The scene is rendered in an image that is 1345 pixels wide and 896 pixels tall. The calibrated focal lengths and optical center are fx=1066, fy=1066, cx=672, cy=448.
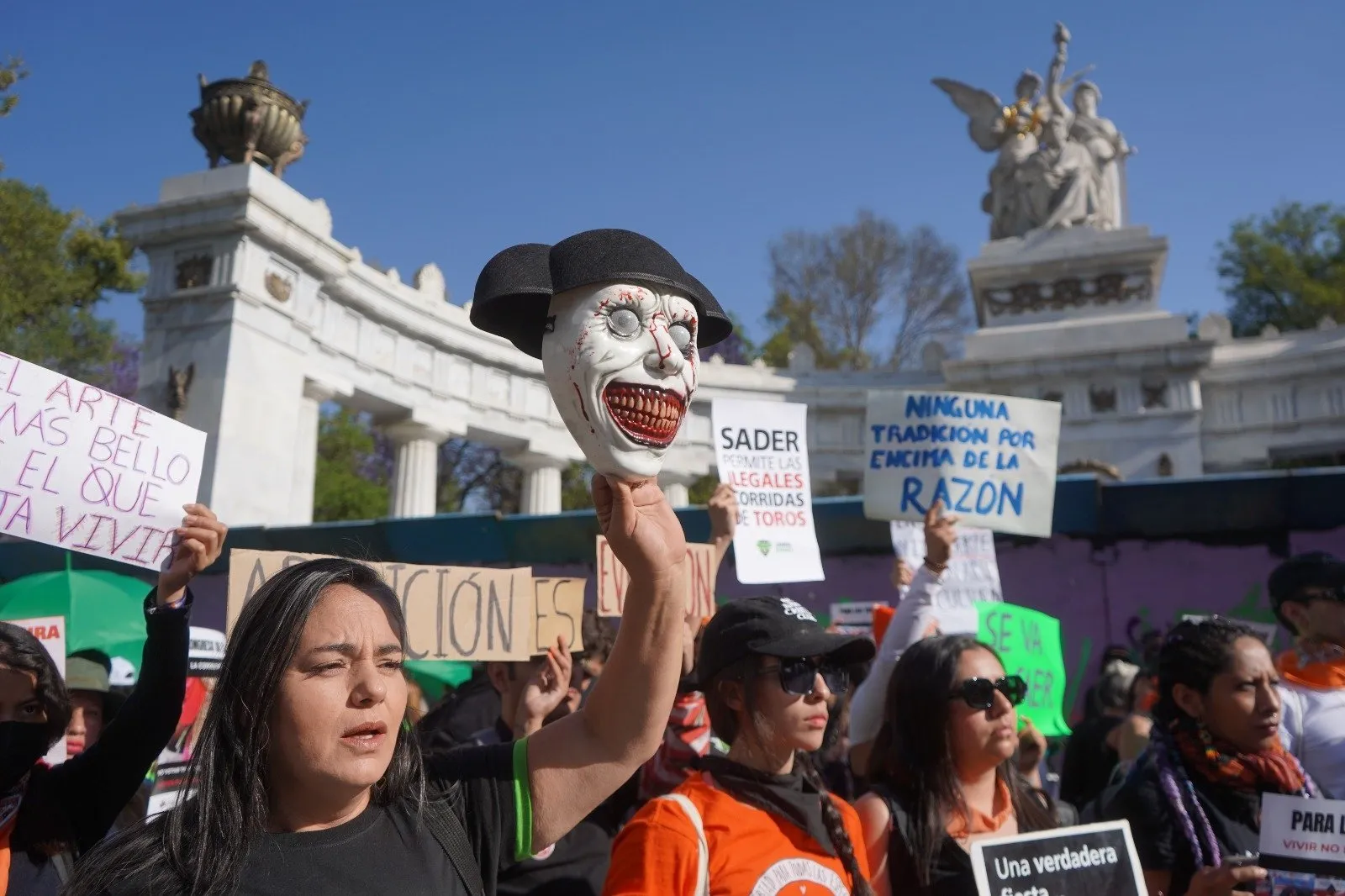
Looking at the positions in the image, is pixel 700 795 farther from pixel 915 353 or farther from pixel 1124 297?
pixel 915 353

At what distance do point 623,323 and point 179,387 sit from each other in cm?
1672

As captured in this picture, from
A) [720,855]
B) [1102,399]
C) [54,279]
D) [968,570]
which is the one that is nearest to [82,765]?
[720,855]

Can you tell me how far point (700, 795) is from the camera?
9.14ft

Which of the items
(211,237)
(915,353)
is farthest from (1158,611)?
(915,353)

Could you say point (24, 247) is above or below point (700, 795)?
above

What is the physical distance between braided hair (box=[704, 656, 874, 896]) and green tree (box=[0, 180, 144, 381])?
1219 centimetres

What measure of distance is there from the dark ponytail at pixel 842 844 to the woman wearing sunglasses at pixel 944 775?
17cm

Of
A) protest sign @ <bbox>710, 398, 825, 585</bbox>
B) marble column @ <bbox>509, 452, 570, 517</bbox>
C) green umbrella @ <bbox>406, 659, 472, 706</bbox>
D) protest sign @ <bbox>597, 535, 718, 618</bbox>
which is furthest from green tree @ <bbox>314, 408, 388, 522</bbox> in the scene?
protest sign @ <bbox>597, 535, 718, 618</bbox>

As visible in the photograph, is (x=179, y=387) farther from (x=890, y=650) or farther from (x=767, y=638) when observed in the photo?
(x=767, y=638)

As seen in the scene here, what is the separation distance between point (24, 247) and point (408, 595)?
13.3m

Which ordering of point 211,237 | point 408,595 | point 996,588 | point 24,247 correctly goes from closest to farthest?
1. point 408,595
2. point 996,588
3. point 24,247
4. point 211,237

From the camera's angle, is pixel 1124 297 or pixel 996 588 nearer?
pixel 996 588

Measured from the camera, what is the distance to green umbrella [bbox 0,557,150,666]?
20.8ft

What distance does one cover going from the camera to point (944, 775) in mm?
3152
